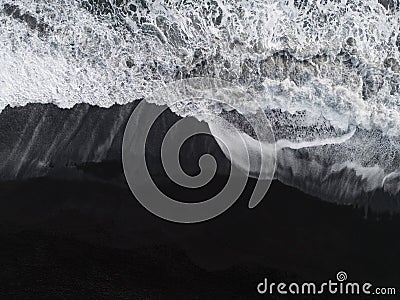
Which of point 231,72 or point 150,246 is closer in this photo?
point 150,246

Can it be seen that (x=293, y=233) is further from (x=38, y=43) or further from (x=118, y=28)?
(x=38, y=43)

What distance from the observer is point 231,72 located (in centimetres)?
561

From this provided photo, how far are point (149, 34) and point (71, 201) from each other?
2.10 m

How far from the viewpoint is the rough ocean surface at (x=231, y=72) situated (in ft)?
17.9

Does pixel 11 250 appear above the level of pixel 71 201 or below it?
below

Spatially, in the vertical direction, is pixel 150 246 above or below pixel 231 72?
below

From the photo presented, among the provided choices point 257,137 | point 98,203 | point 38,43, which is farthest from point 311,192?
point 38,43

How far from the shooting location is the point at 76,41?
5.54 metres

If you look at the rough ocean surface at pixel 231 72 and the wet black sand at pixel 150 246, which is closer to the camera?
the wet black sand at pixel 150 246

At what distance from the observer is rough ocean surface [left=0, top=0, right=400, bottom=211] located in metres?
5.46

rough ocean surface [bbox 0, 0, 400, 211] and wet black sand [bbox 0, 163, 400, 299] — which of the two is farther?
rough ocean surface [bbox 0, 0, 400, 211]

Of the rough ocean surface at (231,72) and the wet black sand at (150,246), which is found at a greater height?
the rough ocean surface at (231,72)

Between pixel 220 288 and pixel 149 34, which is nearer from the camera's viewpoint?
pixel 220 288

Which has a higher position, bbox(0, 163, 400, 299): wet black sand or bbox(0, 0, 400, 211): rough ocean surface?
bbox(0, 0, 400, 211): rough ocean surface
